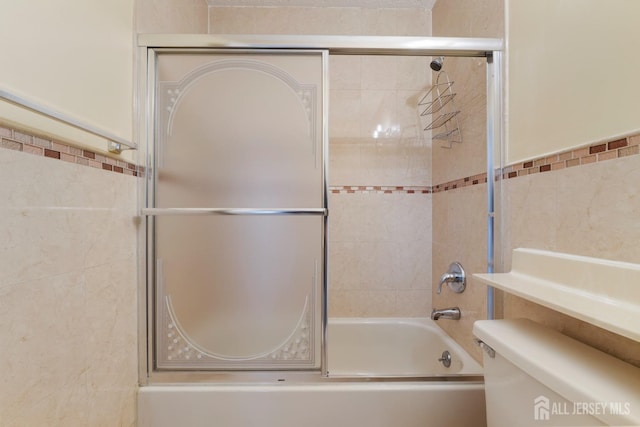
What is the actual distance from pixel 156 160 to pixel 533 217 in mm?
1445

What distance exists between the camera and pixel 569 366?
661 millimetres

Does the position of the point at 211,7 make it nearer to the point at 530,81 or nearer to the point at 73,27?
the point at 73,27

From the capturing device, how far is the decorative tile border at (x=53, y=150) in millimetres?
653

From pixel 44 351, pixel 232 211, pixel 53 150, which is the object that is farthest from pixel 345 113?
pixel 44 351

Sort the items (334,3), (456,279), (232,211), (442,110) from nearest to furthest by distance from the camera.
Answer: (232,211)
(456,279)
(442,110)
(334,3)

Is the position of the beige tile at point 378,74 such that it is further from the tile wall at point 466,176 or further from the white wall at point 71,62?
the white wall at point 71,62

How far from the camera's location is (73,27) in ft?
2.67

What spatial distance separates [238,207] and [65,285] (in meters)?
0.57

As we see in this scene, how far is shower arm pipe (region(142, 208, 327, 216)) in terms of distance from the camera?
1123mm

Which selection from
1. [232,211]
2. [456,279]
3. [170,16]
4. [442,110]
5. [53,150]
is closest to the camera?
[53,150]

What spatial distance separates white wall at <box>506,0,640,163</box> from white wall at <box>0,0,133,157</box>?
1.45 m

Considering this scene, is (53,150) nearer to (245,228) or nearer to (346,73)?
(245,228)

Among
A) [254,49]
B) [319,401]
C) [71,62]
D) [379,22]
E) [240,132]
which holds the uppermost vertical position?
[379,22]

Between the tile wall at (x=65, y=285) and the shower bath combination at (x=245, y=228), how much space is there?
101mm
